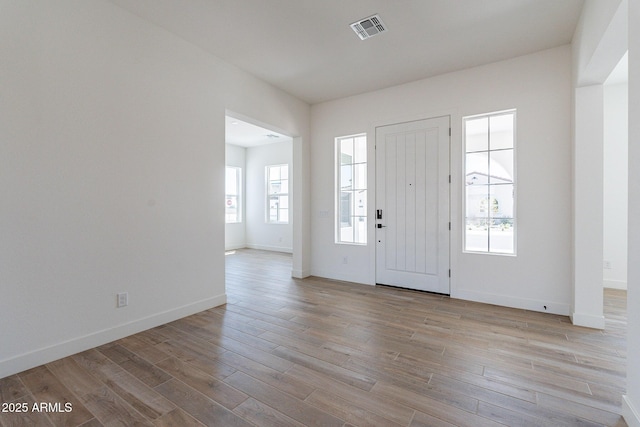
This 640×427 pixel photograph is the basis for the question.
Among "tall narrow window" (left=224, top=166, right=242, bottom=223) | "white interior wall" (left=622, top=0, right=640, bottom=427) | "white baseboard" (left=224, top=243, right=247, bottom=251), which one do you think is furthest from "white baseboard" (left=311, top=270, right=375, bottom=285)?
"tall narrow window" (left=224, top=166, right=242, bottom=223)

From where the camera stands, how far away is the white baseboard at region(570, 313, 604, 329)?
9.37 feet

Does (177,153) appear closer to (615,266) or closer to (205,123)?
(205,123)

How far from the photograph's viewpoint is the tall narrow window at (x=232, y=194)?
846 centimetres

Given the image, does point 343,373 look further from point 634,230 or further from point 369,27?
point 369,27

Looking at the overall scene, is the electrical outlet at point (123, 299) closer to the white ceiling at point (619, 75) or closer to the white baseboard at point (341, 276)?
the white baseboard at point (341, 276)

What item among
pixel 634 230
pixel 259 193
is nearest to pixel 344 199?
pixel 634 230

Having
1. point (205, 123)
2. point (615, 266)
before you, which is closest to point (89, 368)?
point (205, 123)

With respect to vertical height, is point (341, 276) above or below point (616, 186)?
below

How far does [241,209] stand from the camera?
8820mm

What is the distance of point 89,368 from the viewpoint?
7.09 feet

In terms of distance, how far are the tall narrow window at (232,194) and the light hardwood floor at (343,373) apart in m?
5.47

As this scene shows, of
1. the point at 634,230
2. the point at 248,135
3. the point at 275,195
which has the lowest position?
the point at 634,230

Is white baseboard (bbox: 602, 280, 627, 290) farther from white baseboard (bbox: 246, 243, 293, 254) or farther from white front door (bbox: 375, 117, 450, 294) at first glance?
white baseboard (bbox: 246, 243, 293, 254)

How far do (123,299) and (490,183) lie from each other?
4.29 meters
